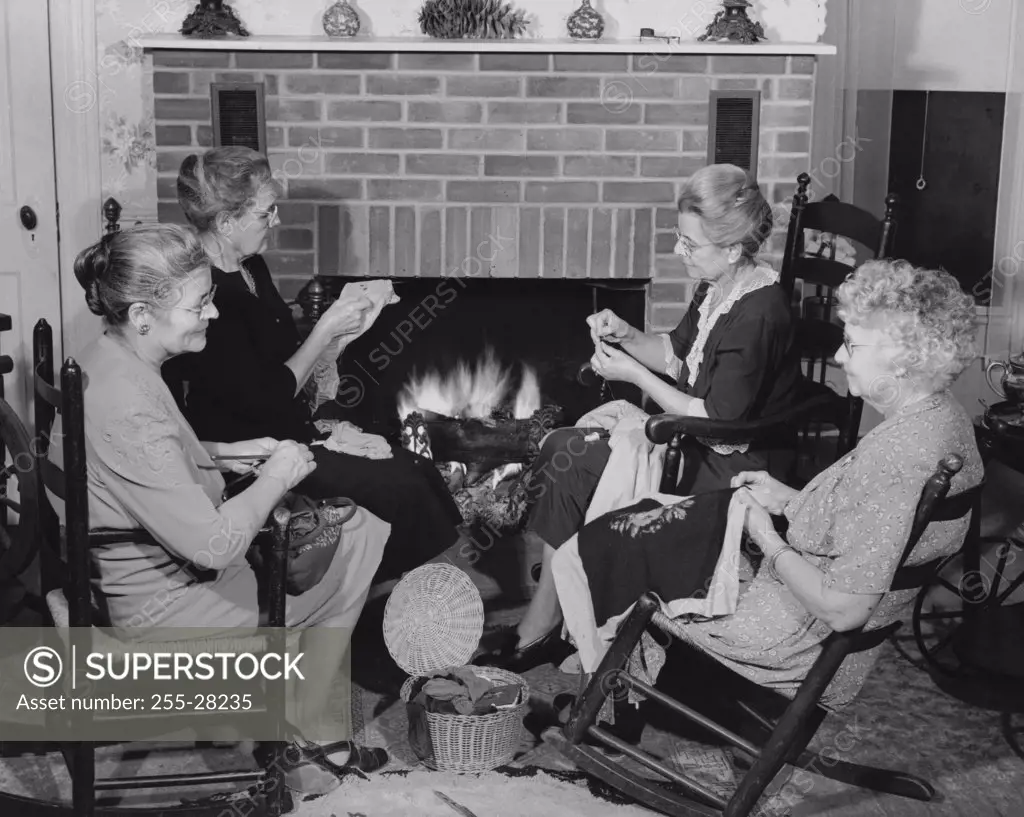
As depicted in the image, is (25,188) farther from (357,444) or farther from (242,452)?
(242,452)

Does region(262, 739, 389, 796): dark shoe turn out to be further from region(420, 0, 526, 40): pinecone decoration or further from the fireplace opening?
region(420, 0, 526, 40): pinecone decoration

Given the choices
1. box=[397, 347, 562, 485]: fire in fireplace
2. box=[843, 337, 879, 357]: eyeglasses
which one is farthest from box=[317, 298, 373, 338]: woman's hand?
box=[843, 337, 879, 357]: eyeglasses

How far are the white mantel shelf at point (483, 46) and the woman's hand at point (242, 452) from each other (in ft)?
4.94

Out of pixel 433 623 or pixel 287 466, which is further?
pixel 433 623

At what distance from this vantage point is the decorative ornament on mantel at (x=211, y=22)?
141 inches

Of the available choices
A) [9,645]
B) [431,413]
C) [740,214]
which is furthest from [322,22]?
[9,645]

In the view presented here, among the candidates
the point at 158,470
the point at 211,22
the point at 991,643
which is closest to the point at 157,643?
the point at 158,470

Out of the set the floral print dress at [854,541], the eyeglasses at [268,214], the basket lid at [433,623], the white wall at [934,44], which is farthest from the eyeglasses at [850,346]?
the white wall at [934,44]

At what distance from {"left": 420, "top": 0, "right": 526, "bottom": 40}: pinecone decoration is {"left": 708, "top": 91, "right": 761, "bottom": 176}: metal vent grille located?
66 centimetres

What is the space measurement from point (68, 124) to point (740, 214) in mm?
2362

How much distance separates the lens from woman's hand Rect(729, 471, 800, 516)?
2.32 meters

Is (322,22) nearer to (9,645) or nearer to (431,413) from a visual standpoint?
(431,413)

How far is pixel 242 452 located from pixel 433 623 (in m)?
0.57

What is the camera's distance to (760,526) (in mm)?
2148
